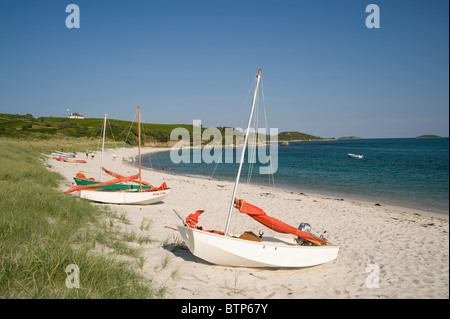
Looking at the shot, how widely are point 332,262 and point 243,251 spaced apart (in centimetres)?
326

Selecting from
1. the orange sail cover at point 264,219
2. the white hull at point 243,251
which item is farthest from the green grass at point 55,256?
the orange sail cover at point 264,219

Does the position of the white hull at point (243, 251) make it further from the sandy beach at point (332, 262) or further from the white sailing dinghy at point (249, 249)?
the sandy beach at point (332, 262)

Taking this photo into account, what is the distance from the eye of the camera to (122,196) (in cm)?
1334

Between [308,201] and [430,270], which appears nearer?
[430,270]

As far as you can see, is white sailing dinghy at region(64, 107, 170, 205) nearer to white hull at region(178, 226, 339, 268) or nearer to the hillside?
white hull at region(178, 226, 339, 268)

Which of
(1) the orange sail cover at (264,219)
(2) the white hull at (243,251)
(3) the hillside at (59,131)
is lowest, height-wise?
(2) the white hull at (243,251)

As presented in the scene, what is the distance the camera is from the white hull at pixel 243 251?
6496 millimetres

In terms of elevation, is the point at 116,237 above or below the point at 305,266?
above

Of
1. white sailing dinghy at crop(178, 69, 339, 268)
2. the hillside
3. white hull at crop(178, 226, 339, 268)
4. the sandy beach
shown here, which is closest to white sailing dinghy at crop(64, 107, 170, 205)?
the sandy beach

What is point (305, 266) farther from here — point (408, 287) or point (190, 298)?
point (190, 298)

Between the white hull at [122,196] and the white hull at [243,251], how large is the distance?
729cm
